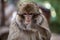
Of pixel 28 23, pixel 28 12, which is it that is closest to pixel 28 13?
pixel 28 12

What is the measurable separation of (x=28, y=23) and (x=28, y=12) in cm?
12

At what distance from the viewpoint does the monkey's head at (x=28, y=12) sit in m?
2.35

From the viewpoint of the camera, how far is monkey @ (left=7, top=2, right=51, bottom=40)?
92.7 inches

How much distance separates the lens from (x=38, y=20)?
2.39m

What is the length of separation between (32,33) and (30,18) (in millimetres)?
132

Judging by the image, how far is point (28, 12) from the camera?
2.40 meters

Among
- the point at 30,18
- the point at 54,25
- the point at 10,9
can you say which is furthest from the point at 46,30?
the point at 10,9

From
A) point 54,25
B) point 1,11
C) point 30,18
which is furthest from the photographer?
point 54,25

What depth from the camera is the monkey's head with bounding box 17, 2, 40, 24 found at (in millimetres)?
2350

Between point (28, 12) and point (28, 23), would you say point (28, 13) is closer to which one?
point (28, 12)

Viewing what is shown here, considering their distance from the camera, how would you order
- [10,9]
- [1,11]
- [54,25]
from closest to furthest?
[1,11]
[54,25]
[10,9]

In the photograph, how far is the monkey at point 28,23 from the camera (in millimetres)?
2354

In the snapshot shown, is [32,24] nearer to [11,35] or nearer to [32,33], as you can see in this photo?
[32,33]

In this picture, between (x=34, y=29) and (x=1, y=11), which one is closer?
(x=34, y=29)
